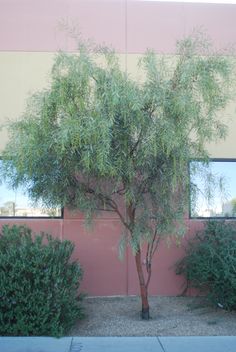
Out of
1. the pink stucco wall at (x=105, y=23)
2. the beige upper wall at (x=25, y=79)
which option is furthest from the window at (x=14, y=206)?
the pink stucco wall at (x=105, y=23)

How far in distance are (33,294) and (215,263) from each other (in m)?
3.32

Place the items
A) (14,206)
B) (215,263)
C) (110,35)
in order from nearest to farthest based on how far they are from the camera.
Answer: (215,263) → (14,206) → (110,35)

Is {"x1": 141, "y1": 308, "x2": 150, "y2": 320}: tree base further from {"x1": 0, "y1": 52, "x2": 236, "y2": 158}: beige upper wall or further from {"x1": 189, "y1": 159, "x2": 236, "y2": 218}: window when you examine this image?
{"x1": 0, "y1": 52, "x2": 236, "y2": 158}: beige upper wall

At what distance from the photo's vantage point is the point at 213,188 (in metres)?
8.05

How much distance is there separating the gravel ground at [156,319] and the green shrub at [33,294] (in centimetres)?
53

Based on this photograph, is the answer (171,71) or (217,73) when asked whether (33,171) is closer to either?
(171,71)

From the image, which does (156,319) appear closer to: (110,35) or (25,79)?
(25,79)

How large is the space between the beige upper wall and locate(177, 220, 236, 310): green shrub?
1.93 meters

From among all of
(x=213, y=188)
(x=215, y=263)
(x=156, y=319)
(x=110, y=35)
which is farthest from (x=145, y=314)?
(x=110, y=35)

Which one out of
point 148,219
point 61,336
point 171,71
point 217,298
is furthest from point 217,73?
point 61,336

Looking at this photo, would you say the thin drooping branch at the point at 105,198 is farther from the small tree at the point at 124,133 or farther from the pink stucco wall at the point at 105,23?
the pink stucco wall at the point at 105,23

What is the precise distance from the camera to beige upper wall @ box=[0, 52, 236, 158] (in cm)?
1055

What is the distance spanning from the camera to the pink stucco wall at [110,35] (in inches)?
402

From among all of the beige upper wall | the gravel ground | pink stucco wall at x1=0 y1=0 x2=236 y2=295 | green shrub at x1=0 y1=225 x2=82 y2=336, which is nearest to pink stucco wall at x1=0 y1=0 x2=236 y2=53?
pink stucco wall at x1=0 y1=0 x2=236 y2=295
